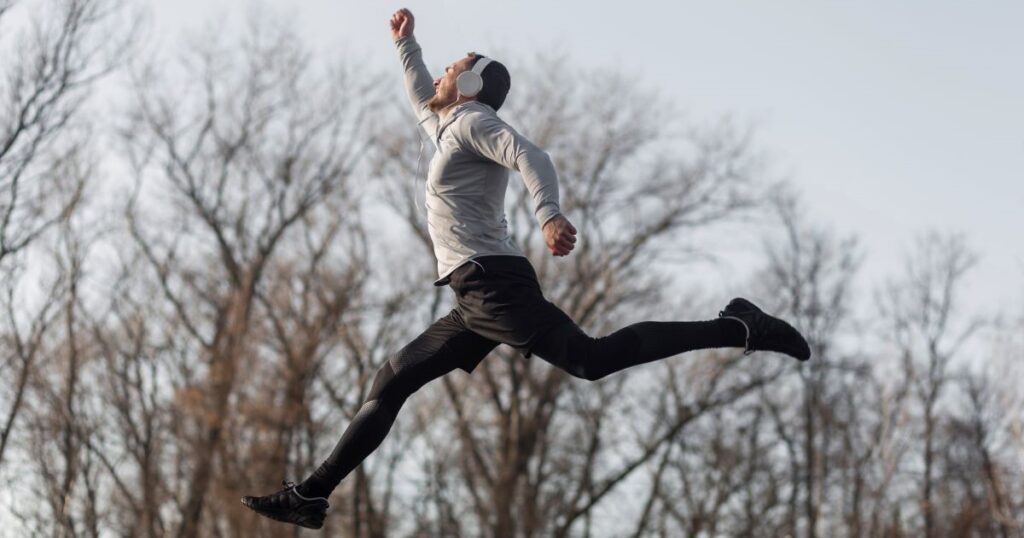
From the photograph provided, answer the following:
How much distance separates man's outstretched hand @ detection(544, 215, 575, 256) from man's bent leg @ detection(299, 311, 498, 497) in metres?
0.79

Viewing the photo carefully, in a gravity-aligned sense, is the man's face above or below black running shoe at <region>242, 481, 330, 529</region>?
above

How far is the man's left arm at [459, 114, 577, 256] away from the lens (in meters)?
4.20

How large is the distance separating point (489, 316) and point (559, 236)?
644 millimetres

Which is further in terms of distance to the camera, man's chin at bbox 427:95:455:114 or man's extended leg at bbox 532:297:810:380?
man's chin at bbox 427:95:455:114

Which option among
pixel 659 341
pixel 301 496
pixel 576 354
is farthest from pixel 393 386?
pixel 659 341

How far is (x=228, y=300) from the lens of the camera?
73.5 ft

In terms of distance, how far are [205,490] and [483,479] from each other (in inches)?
229

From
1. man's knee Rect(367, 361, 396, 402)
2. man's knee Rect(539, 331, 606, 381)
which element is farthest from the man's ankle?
man's knee Rect(539, 331, 606, 381)

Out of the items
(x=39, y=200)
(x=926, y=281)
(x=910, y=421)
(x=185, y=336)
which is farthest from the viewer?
(x=926, y=281)

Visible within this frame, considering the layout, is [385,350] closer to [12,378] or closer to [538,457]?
[538,457]

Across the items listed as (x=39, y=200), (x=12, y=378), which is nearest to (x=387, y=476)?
(x=12, y=378)

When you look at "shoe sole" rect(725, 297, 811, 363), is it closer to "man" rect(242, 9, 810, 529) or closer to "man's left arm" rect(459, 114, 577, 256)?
"man" rect(242, 9, 810, 529)

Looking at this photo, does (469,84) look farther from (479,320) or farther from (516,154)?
(479,320)

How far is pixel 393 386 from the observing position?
4855mm
